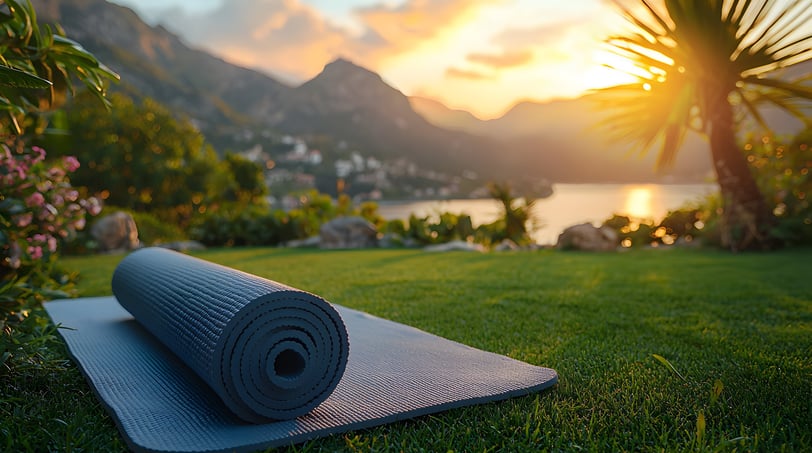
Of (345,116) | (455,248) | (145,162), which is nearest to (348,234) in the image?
(455,248)

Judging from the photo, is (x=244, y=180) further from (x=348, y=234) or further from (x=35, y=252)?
(x=35, y=252)

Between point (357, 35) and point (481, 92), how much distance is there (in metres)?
3.51

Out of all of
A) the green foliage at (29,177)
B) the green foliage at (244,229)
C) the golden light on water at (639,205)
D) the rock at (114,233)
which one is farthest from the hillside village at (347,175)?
the green foliage at (29,177)

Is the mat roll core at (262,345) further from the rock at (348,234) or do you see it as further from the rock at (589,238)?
the rock at (348,234)

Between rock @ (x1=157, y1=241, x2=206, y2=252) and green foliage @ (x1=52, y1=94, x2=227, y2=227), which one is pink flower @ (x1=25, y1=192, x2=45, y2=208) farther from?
green foliage @ (x1=52, y1=94, x2=227, y2=227)

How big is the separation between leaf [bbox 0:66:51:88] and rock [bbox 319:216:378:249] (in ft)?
27.7

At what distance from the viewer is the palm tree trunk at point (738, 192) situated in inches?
296

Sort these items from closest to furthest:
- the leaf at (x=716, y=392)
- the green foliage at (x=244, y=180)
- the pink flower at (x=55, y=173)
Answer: the leaf at (x=716, y=392), the pink flower at (x=55, y=173), the green foliage at (x=244, y=180)

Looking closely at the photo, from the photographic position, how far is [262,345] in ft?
5.11

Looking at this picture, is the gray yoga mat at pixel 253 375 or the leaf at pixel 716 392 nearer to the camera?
the gray yoga mat at pixel 253 375

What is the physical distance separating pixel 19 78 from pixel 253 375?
1.10 metres

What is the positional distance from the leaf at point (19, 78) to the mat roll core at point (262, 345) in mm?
792

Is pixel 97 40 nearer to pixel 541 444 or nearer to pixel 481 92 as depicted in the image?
pixel 481 92

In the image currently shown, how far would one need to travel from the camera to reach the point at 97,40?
85.1ft
